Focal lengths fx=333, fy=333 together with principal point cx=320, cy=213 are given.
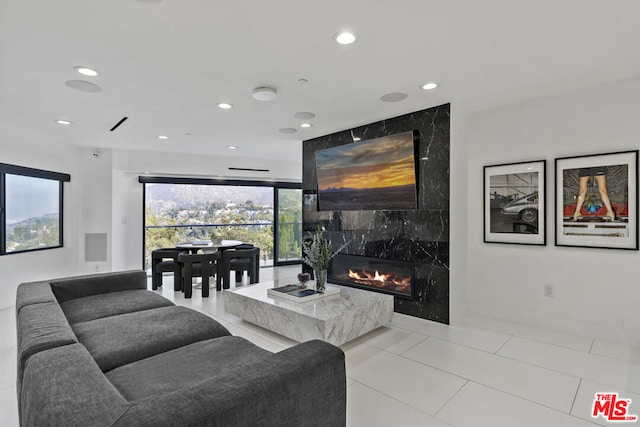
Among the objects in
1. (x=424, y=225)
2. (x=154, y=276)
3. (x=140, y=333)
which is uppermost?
(x=424, y=225)

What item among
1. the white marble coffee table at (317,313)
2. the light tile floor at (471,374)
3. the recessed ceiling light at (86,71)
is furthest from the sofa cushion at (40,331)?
the recessed ceiling light at (86,71)

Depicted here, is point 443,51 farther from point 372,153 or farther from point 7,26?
point 7,26

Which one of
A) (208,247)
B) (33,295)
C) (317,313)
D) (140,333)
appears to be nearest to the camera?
(140,333)

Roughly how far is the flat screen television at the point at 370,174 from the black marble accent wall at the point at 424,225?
0.35 feet

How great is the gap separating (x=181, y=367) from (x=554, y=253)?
369cm

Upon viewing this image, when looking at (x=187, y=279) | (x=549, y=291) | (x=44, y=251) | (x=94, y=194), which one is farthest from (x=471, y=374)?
(x=94, y=194)

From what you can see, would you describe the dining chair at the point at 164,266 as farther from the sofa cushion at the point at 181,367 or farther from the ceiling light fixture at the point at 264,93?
the sofa cushion at the point at 181,367

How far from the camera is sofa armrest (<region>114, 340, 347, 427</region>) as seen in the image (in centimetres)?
104

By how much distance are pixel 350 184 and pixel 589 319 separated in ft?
10.1

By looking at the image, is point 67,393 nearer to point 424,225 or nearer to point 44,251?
point 424,225

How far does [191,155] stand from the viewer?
6828 millimetres

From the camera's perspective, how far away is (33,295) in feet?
8.02

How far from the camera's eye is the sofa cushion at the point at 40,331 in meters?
1.54

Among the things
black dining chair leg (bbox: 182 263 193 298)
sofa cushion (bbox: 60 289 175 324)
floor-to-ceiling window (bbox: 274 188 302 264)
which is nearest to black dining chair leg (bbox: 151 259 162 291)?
black dining chair leg (bbox: 182 263 193 298)
